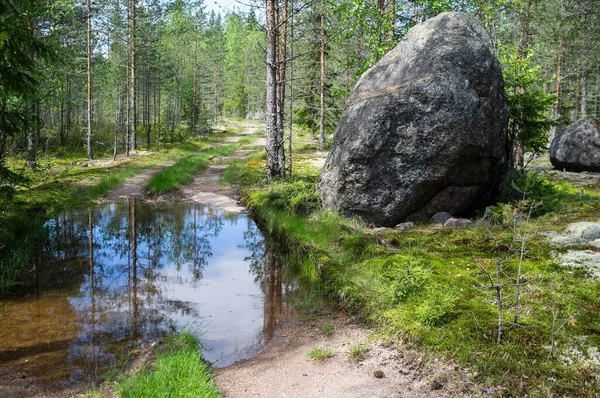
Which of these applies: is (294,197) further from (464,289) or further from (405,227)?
(464,289)

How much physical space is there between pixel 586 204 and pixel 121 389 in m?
9.75

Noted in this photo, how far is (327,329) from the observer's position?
5.80 meters

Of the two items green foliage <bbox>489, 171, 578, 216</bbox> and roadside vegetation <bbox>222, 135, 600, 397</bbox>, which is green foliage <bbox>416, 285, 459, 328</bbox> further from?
green foliage <bbox>489, 171, 578, 216</bbox>

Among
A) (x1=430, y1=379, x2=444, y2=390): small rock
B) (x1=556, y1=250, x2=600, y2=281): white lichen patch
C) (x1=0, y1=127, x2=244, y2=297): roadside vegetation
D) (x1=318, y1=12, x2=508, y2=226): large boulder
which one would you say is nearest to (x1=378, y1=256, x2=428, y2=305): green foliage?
(x1=430, y1=379, x2=444, y2=390): small rock

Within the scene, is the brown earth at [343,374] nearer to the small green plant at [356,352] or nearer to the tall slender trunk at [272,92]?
the small green plant at [356,352]

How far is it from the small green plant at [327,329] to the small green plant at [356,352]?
63 cm

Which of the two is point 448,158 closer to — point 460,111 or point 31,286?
point 460,111

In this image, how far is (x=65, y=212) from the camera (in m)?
13.3

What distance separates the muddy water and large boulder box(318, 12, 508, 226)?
2748mm

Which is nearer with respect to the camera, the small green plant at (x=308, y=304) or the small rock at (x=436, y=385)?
the small rock at (x=436, y=385)

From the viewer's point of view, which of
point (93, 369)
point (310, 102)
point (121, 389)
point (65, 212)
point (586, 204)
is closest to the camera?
point (121, 389)

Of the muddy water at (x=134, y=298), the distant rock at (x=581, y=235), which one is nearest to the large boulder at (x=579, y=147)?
the distant rock at (x=581, y=235)

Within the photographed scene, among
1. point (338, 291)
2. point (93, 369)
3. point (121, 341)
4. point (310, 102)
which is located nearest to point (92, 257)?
point (121, 341)

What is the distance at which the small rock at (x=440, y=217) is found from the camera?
9.33 metres
